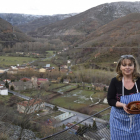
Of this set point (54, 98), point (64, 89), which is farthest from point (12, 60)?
point (54, 98)

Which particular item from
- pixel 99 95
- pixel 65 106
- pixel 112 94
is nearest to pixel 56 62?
pixel 99 95

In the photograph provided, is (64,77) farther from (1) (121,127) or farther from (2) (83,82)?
(1) (121,127)

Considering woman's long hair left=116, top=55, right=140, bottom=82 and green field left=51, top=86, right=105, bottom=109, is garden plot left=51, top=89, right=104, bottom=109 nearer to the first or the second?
green field left=51, top=86, right=105, bottom=109

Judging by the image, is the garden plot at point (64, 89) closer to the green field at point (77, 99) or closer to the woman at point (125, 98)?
the green field at point (77, 99)

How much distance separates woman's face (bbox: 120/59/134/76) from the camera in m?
0.81

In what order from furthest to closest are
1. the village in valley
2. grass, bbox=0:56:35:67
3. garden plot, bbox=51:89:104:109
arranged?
grass, bbox=0:56:35:67, garden plot, bbox=51:89:104:109, the village in valley

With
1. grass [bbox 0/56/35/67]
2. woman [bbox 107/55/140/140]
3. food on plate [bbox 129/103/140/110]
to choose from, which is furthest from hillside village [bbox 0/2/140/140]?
food on plate [bbox 129/103/140/110]

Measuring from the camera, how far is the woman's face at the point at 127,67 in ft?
2.65

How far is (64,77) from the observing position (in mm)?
14773

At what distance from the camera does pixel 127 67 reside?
2.65 feet

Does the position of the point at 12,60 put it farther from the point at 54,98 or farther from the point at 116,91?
the point at 116,91

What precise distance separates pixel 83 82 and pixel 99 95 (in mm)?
3486

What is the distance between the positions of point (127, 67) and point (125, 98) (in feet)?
0.48

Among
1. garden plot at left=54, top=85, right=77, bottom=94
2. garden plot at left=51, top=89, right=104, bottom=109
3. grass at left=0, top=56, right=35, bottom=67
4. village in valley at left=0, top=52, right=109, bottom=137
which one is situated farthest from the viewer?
grass at left=0, top=56, right=35, bottom=67
